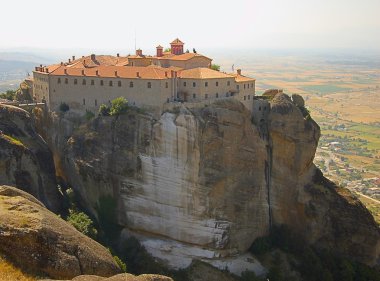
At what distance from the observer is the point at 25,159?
182 feet

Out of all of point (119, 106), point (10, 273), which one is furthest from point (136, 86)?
point (10, 273)

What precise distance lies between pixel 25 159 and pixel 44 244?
2952 centimetres

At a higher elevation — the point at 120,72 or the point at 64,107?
the point at 120,72

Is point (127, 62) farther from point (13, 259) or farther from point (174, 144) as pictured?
point (13, 259)

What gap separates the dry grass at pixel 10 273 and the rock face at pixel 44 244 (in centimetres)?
66

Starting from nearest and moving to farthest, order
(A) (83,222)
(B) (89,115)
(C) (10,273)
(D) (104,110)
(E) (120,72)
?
(C) (10,273) < (A) (83,222) < (D) (104,110) < (E) (120,72) < (B) (89,115)

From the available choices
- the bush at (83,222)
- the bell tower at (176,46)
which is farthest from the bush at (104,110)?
the bell tower at (176,46)

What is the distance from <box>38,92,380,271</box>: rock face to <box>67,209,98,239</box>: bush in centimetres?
423

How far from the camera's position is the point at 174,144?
58.2 metres

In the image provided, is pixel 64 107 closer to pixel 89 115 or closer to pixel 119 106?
pixel 89 115

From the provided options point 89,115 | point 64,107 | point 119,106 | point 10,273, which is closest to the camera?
point 10,273

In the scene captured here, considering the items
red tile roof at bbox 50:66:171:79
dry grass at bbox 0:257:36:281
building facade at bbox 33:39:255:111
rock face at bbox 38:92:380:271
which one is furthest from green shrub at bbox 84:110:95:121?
dry grass at bbox 0:257:36:281

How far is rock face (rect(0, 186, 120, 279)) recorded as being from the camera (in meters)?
27.0

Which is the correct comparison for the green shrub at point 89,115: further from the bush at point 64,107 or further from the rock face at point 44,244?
the rock face at point 44,244
